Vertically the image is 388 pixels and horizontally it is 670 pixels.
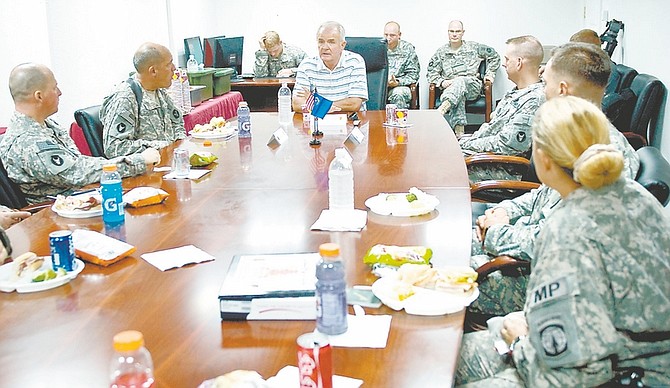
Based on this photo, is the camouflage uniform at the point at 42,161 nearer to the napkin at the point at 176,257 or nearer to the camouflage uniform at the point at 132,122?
the camouflage uniform at the point at 132,122

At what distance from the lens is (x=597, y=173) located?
1502 mm

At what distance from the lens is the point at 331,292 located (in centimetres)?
149

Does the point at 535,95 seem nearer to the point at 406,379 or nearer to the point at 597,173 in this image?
the point at 597,173

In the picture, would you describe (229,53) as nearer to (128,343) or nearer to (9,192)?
(9,192)

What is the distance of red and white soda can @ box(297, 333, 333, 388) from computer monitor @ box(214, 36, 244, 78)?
6.90 m

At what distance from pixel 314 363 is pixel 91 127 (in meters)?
2.89

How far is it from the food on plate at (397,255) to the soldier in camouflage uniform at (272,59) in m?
6.09

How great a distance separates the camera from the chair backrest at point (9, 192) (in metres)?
3.14

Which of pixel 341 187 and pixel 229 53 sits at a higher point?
pixel 229 53

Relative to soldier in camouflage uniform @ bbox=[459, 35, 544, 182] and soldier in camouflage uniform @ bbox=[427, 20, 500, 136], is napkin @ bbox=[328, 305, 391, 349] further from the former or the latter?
soldier in camouflage uniform @ bbox=[427, 20, 500, 136]

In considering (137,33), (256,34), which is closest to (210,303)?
(137,33)

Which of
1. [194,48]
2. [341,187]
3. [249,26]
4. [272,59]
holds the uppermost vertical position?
[249,26]

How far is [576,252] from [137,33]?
5.82m

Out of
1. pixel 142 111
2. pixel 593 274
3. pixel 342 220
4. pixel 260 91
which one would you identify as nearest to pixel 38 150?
pixel 142 111
